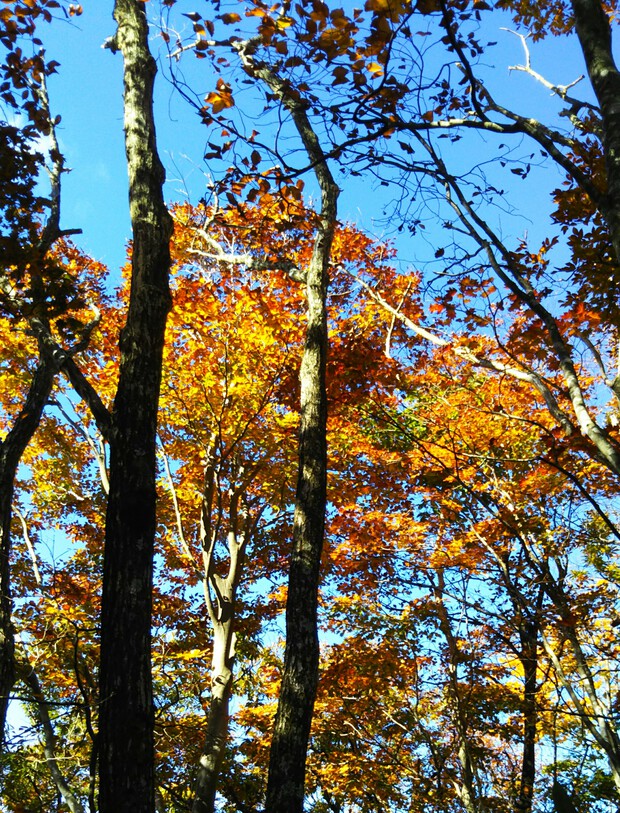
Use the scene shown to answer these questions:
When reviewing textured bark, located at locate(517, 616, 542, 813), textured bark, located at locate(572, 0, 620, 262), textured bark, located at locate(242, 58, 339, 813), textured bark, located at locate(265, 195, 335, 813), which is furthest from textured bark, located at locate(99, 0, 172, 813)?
textured bark, located at locate(517, 616, 542, 813)

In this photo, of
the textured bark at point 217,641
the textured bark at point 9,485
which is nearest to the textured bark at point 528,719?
the textured bark at point 217,641

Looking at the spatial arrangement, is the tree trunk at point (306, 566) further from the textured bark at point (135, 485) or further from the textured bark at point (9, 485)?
the textured bark at point (9, 485)

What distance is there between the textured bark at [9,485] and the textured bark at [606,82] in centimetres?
516

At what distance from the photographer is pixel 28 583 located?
1272cm

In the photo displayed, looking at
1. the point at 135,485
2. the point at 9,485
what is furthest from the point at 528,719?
the point at 135,485

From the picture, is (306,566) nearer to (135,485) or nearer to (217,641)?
(135,485)

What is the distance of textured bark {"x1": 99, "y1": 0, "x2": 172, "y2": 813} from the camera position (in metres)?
3.32

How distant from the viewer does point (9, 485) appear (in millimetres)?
6273

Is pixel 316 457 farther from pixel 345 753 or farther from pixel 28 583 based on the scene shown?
pixel 345 753

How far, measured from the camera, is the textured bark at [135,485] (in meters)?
3.32

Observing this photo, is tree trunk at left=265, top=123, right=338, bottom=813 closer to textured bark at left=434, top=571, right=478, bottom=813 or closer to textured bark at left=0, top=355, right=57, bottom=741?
textured bark at left=0, top=355, right=57, bottom=741

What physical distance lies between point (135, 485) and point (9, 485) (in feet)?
10.1

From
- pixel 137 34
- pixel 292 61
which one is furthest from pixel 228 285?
pixel 292 61

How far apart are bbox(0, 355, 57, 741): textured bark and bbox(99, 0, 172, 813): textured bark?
2291 millimetres
